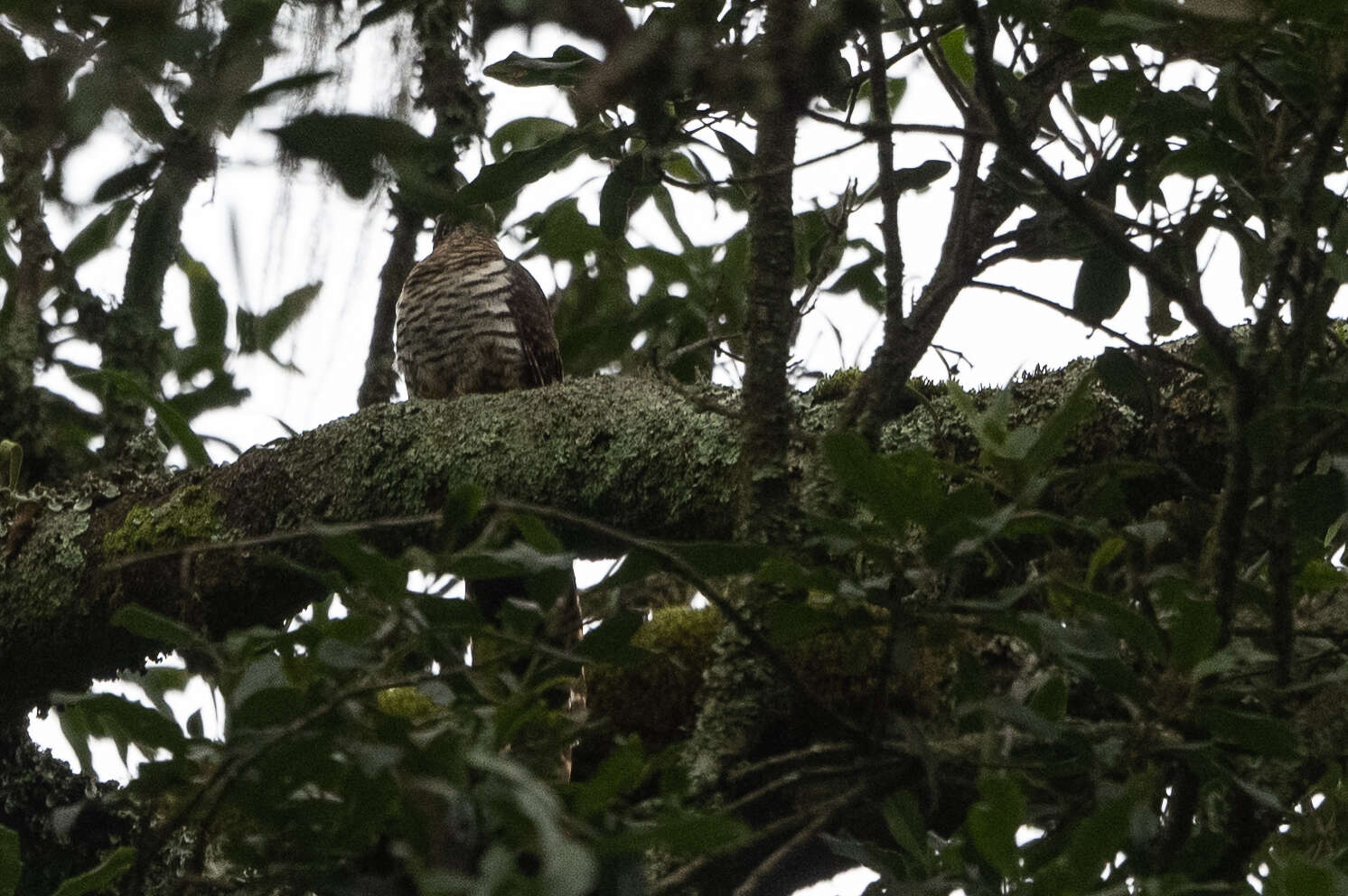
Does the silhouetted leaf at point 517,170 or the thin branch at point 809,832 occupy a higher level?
the silhouetted leaf at point 517,170

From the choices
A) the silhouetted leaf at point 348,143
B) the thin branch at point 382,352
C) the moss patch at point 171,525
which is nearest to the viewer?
the silhouetted leaf at point 348,143

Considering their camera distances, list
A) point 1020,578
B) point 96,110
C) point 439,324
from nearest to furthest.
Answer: point 96,110 < point 1020,578 < point 439,324

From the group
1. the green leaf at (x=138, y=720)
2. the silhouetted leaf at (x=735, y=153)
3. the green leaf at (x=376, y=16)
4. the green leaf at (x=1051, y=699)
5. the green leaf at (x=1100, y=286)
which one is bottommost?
the green leaf at (x=1051, y=699)

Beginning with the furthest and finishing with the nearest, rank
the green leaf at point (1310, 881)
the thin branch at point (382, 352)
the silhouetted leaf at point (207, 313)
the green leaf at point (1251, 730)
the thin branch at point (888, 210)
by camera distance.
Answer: the thin branch at point (382, 352) < the silhouetted leaf at point (207, 313) < the thin branch at point (888, 210) < the green leaf at point (1251, 730) < the green leaf at point (1310, 881)

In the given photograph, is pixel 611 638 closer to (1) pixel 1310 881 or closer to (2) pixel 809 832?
(2) pixel 809 832

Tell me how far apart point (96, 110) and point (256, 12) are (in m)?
0.10

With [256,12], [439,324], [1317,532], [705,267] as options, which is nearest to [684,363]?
[705,267]

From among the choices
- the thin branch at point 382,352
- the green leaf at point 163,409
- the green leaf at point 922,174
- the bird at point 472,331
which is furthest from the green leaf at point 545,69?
the bird at point 472,331

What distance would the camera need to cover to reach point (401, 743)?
3.16 ft

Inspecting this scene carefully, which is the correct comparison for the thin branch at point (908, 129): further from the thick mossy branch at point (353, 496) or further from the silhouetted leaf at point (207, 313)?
the silhouetted leaf at point (207, 313)

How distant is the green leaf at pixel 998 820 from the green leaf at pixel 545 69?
871mm

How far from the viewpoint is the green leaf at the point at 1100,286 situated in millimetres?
1644

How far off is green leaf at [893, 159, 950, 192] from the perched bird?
2041mm

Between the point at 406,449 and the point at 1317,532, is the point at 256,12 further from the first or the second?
the point at 406,449
